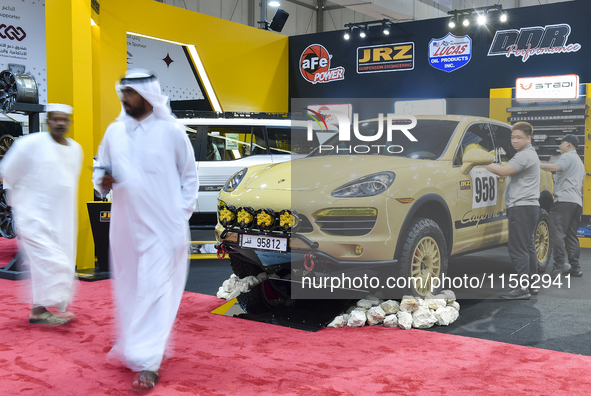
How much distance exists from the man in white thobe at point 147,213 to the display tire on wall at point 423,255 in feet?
5.47

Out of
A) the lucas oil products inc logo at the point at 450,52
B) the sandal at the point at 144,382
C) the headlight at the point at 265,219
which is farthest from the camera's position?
the lucas oil products inc logo at the point at 450,52

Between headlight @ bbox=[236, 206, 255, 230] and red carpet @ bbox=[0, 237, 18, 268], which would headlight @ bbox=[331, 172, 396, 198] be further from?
red carpet @ bbox=[0, 237, 18, 268]

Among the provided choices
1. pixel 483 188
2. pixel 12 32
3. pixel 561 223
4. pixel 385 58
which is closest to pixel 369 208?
pixel 483 188

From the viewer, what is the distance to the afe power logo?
34.9 ft

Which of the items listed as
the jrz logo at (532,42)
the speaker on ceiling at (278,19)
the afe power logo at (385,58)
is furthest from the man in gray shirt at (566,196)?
the speaker on ceiling at (278,19)

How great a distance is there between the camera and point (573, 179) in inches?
228

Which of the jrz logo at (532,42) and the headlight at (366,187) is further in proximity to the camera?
the jrz logo at (532,42)

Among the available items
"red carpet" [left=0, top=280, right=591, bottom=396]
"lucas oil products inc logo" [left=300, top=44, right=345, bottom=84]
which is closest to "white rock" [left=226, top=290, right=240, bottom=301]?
"red carpet" [left=0, top=280, right=591, bottom=396]

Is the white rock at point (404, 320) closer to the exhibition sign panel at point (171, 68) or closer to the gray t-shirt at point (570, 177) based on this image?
the gray t-shirt at point (570, 177)

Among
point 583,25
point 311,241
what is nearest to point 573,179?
point 311,241

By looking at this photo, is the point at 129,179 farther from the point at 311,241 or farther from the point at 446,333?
the point at 446,333

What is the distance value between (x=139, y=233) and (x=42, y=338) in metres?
1.36

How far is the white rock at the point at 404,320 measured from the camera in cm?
394

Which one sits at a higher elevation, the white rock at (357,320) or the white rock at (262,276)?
the white rock at (262,276)
